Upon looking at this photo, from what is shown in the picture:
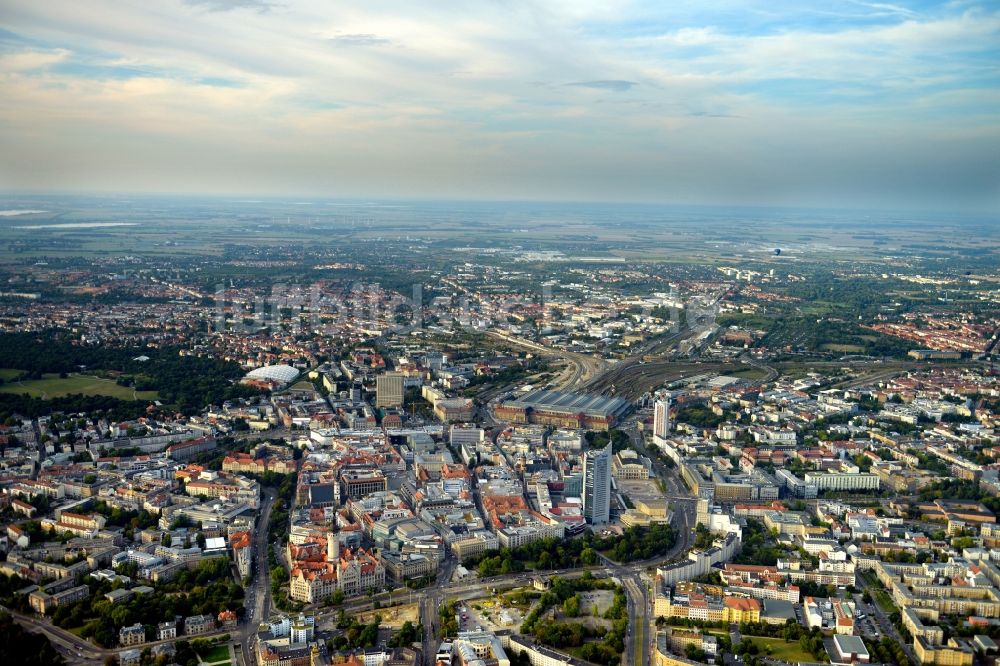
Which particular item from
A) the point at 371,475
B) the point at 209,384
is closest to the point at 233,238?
the point at 209,384

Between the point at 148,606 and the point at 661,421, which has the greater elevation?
the point at 661,421

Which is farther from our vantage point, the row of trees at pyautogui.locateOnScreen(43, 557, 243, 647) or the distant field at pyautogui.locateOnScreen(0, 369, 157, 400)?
the distant field at pyautogui.locateOnScreen(0, 369, 157, 400)

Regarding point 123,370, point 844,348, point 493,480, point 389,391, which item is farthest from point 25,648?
point 844,348

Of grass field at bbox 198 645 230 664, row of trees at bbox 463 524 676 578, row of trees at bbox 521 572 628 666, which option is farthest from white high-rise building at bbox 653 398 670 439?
grass field at bbox 198 645 230 664

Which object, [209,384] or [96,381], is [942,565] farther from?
[96,381]

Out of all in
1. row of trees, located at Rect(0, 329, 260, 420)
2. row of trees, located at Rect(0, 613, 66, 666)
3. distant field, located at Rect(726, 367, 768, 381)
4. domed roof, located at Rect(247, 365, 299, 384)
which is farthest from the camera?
distant field, located at Rect(726, 367, 768, 381)

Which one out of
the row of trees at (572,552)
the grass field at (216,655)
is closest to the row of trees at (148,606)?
the grass field at (216,655)

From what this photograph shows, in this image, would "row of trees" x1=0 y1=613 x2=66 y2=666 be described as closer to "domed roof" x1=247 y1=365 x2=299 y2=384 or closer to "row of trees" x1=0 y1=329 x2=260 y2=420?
"row of trees" x1=0 y1=329 x2=260 y2=420

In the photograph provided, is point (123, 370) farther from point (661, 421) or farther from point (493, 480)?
point (661, 421)
